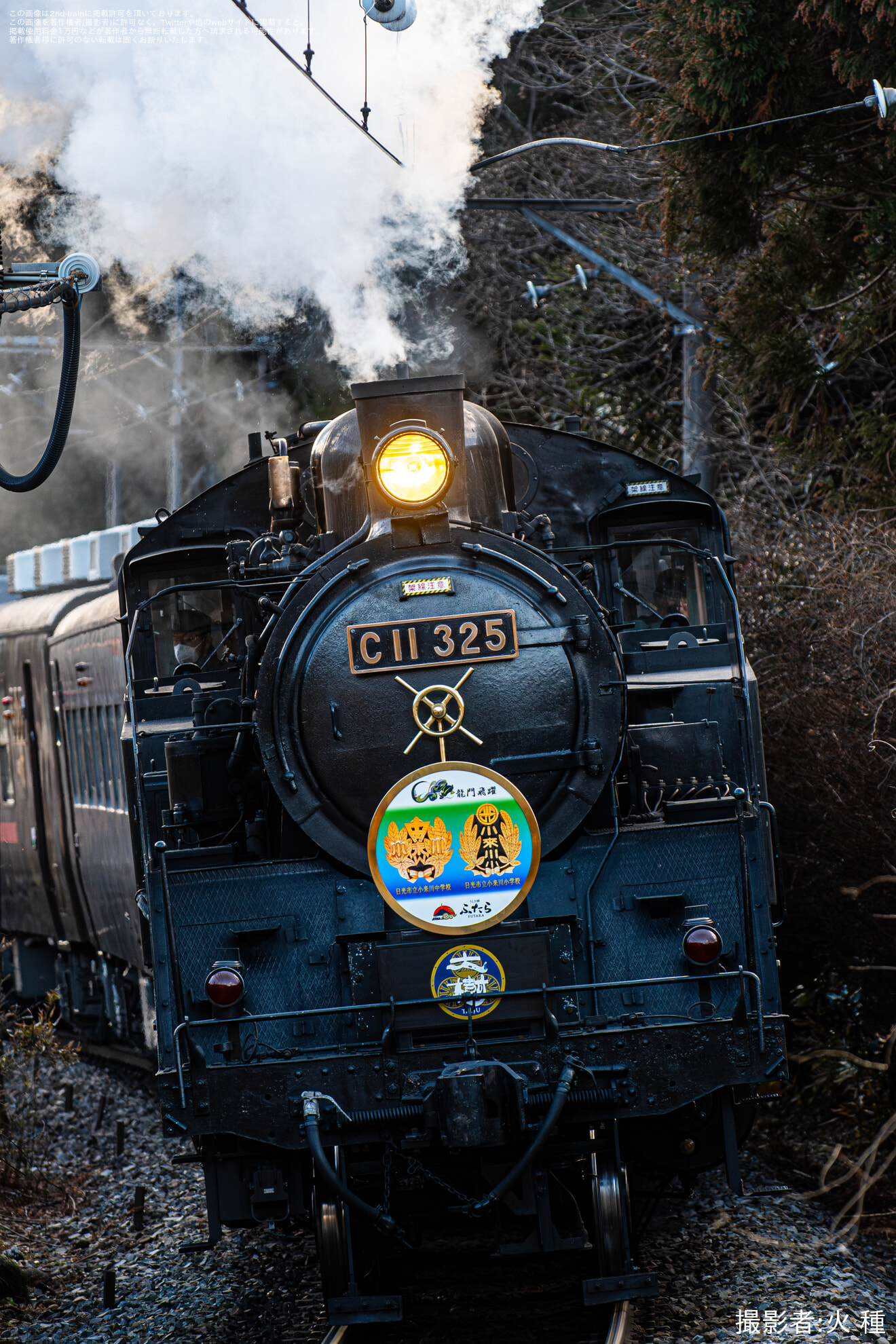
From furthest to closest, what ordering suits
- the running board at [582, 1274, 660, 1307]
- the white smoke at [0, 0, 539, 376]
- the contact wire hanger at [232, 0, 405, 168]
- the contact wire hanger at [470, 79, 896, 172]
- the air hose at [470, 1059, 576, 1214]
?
1. the white smoke at [0, 0, 539, 376]
2. the contact wire hanger at [232, 0, 405, 168]
3. the contact wire hanger at [470, 79, 896, 172]
4. the running board at [582, 1274, 660, 1307]
5. the air hose at [470, 1059, 576, 1214]

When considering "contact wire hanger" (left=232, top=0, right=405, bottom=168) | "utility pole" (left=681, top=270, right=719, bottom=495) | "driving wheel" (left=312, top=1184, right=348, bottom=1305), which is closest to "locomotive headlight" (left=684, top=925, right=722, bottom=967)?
"driving wheel" (left=312, top=1184, right=348, bottom=1305)

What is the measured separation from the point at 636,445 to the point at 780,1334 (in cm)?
1219

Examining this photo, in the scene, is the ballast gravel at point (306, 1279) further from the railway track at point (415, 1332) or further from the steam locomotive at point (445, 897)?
the steam locomotive at point (445, 897)

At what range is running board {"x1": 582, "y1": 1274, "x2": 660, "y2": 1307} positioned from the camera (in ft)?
16.6

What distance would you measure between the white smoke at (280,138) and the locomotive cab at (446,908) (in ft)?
13.9

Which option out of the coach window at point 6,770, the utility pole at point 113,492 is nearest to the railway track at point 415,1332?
the coach window at point 6,770

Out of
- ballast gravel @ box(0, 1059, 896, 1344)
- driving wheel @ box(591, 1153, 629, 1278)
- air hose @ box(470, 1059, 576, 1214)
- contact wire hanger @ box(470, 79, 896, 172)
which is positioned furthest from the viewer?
contact wire hanger @ box(470, 79, 896, 172)

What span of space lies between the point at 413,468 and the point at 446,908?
1624 millimetres

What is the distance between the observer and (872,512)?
9.26 m

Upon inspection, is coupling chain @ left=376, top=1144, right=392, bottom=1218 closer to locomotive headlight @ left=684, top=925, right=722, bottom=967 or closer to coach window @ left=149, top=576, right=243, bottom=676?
locomotive headlight @ left=684, top=925, right=722, bottom=967

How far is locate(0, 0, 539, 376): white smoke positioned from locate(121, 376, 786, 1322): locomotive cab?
4.24m

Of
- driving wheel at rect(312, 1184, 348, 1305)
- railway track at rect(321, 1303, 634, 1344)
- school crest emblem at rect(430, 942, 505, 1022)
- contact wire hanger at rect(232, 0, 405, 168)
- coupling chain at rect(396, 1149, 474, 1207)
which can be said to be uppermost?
contact wire hanger at rect(232, 0, 405, 168)

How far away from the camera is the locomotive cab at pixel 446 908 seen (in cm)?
509

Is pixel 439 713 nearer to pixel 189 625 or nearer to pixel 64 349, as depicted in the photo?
pixel 189 625
